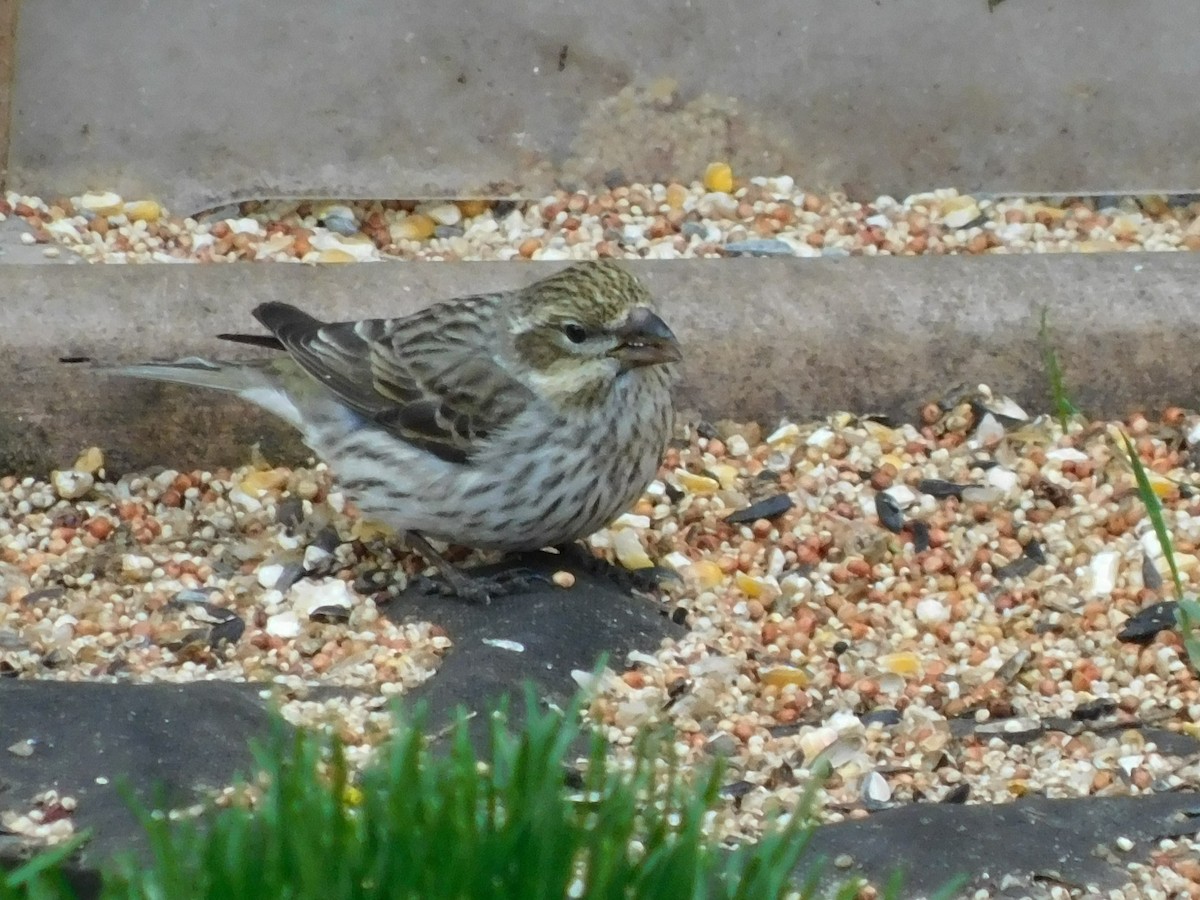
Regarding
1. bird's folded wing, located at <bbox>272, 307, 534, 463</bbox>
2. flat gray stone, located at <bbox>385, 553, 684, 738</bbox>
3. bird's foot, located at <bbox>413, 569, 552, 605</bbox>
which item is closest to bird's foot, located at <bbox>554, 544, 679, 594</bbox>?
flat gray stone, located at <bbox>385, 553, 684, 738</bbox>

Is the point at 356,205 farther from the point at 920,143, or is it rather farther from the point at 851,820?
the point at 851,820

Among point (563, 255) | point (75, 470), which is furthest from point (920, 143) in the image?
point (75, 470)

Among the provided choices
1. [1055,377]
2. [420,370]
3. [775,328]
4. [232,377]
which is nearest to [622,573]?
[420,370]

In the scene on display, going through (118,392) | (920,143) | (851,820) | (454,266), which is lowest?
(851,820)

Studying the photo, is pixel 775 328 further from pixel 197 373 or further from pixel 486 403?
pixel 197 373

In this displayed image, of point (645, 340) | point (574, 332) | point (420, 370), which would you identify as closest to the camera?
point (645, 340)

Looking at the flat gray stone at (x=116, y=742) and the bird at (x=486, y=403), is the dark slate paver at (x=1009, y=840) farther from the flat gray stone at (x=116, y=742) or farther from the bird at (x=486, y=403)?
the bird at (x=486, y=403)
